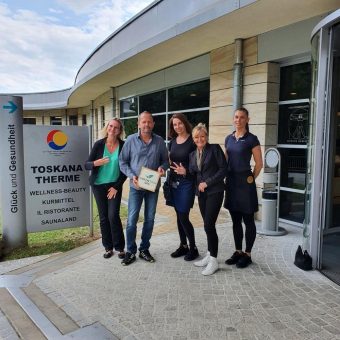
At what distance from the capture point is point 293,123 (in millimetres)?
6395

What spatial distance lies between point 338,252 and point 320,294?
1551mm

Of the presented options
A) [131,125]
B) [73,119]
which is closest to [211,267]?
[131,125]

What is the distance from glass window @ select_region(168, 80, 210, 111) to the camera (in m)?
8.70

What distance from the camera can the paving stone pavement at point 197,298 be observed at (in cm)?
289

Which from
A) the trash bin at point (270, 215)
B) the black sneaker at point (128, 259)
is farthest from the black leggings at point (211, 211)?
the trash bin at point (270, 215)

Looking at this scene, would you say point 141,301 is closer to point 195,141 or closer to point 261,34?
point 195,141

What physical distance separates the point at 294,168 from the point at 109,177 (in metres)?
3.63

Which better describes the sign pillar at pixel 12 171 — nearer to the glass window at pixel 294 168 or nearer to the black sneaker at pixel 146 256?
the black sneaker at pixel 146 256

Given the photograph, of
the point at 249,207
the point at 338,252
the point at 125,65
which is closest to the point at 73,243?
the point at 249,207

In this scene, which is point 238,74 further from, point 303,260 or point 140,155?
point 303,260

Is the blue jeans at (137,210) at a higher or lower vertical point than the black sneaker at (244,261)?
higher

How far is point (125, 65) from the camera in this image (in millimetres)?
10008

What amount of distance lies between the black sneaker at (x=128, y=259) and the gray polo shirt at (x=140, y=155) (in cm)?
99

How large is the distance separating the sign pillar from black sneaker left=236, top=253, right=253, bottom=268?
3.21m
